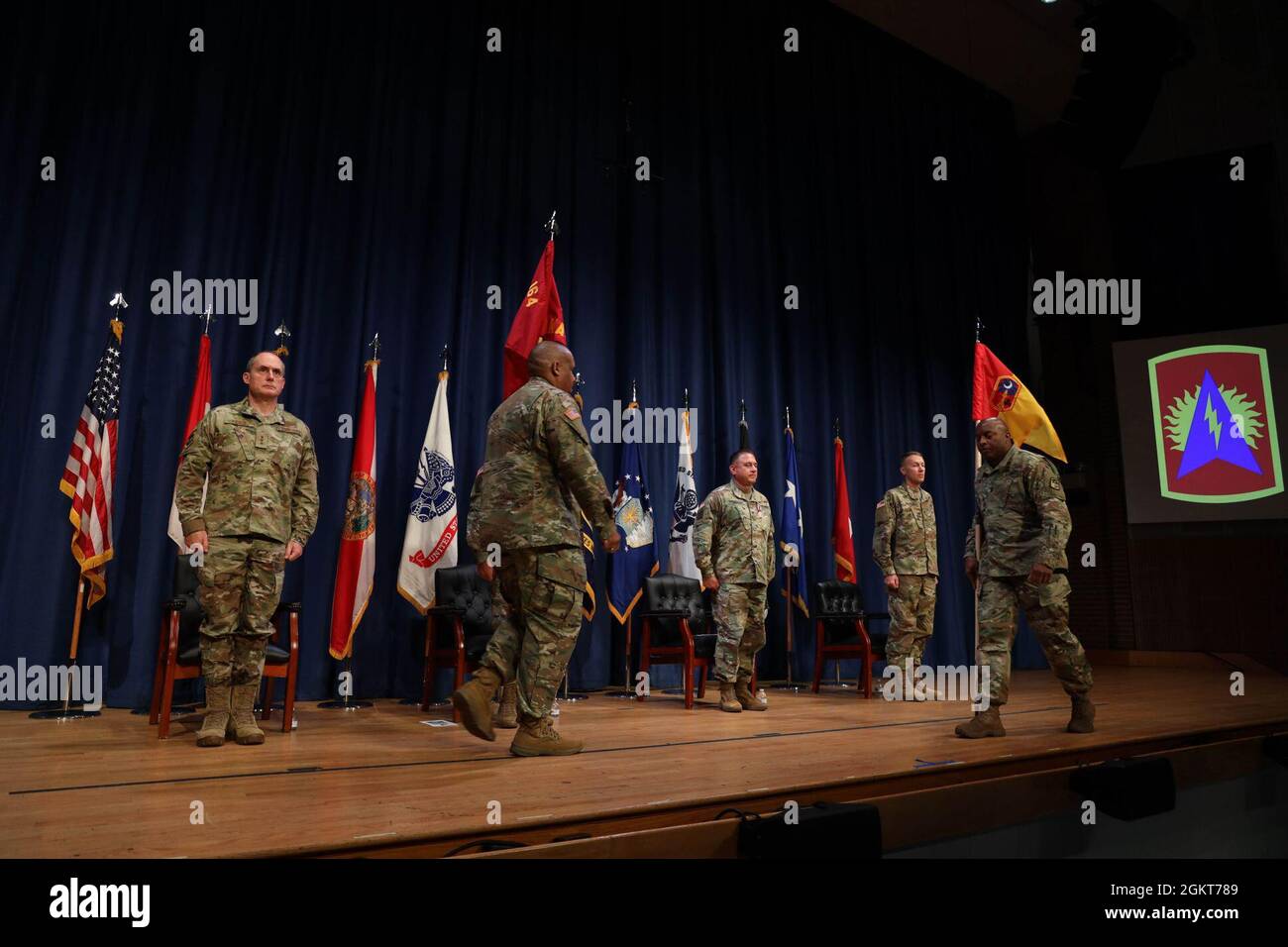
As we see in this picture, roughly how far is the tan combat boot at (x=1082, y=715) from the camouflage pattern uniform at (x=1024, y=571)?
0.03 meters

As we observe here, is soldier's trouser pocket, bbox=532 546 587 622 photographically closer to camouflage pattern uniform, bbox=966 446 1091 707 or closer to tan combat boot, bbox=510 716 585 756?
tan combat boot, bbox=510 716 585 756

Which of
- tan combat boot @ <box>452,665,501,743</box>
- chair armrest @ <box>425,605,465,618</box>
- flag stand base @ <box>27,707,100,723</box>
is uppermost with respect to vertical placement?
chair armrest @ <box>425,605,465,618</box>

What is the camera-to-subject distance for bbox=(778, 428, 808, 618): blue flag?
6602 mm

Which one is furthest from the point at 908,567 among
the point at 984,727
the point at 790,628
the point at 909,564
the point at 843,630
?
the point at 984,727

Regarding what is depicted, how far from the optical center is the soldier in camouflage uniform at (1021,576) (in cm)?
358

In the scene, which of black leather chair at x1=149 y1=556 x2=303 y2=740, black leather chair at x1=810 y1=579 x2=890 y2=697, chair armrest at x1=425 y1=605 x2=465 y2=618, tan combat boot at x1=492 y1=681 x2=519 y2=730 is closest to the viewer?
black leather chair at x1=149 y1=556 x2=303 y2=740

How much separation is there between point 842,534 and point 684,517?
160 cm

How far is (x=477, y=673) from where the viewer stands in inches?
119

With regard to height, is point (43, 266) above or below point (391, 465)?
above

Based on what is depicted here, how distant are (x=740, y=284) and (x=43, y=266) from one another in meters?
5.15

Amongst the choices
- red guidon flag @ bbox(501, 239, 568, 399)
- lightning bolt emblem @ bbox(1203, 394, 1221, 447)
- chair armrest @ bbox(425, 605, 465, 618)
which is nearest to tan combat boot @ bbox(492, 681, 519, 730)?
chair armrest @ bbox(425, 605, 465, 618)

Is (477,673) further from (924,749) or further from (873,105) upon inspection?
(873,105)

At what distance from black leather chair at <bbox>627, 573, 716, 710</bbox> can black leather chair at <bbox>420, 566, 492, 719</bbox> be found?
3.35ft
